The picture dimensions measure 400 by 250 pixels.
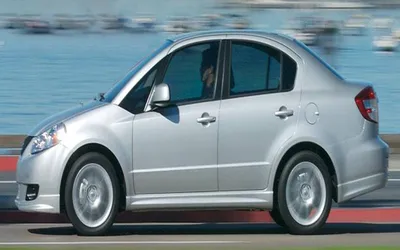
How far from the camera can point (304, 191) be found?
1063 cm

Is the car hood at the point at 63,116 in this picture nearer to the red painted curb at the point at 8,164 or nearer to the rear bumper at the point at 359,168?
the rear bumper at the point at 359,168

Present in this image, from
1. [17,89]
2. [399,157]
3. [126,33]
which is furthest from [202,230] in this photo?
[126,33]

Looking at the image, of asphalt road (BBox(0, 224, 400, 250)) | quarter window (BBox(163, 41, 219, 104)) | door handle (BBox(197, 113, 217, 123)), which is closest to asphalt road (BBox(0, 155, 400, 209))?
asphalt road (BBox(0, 224, 400, 250))

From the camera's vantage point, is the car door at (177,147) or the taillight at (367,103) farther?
the taillight at (367,103)

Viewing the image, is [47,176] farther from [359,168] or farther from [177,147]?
[359,168]

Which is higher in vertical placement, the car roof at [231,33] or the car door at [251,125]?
the car roof at [231,33]

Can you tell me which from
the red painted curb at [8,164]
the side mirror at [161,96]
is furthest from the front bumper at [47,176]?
the red painted curb at [8,164]

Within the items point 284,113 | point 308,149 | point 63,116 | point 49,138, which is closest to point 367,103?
point 308,149

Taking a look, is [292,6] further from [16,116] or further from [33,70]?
[16,116]

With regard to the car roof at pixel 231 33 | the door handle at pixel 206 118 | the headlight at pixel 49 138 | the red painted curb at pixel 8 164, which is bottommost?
the red painted curb at pixel 8 164

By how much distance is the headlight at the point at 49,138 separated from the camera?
10.3m

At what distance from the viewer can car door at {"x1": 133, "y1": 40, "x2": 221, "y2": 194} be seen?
34.0 ft

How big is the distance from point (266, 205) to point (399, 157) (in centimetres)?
976

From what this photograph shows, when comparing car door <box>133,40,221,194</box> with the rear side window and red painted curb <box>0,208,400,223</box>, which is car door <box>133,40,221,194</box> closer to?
the rear side window
